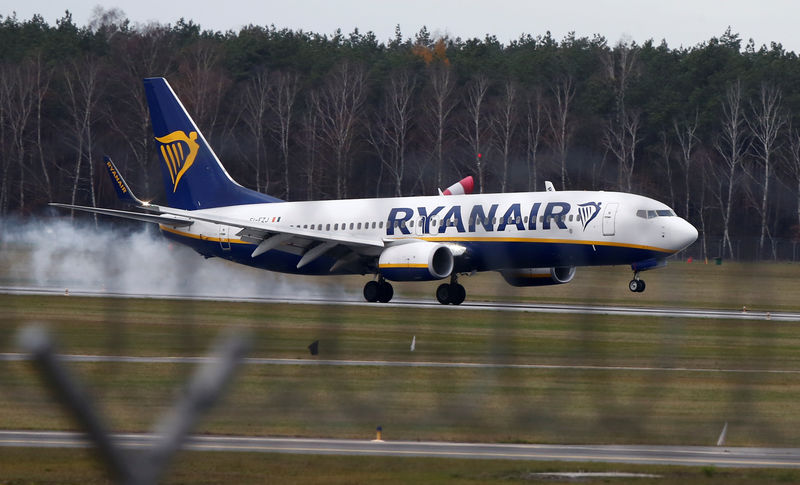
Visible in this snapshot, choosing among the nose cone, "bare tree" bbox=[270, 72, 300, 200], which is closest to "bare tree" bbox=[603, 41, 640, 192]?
the nose cone

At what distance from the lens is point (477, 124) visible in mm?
38594

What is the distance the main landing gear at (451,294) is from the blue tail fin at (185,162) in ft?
34.3

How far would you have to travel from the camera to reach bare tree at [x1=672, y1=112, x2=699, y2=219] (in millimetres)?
33244

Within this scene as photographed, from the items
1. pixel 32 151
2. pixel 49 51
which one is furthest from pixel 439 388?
pixel 49 51

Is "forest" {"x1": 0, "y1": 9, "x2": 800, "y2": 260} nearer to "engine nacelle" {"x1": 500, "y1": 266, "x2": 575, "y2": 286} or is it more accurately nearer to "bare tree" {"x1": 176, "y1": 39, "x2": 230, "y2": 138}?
"bare tree" {"x1": 176, "y1": 39, "x2": 230, "y2": 138}

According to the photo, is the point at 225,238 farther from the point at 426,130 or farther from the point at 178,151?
the point at 426,130

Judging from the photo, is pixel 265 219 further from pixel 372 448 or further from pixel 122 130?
pixel 372 448

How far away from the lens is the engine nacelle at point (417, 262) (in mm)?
40312

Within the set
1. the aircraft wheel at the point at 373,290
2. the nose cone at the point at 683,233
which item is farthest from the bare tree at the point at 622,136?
the aircraft wheel at the point at 373,290

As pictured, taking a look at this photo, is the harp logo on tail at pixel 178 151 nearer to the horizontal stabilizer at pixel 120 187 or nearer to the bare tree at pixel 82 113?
the bare tree at pixel 82 113

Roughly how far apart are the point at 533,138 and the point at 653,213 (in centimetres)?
523

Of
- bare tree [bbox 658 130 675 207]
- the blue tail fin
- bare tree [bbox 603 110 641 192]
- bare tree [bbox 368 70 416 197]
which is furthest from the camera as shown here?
the blue tail fin

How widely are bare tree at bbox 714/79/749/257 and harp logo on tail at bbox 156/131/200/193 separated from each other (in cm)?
2149

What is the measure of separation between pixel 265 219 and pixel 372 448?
30455 mm
